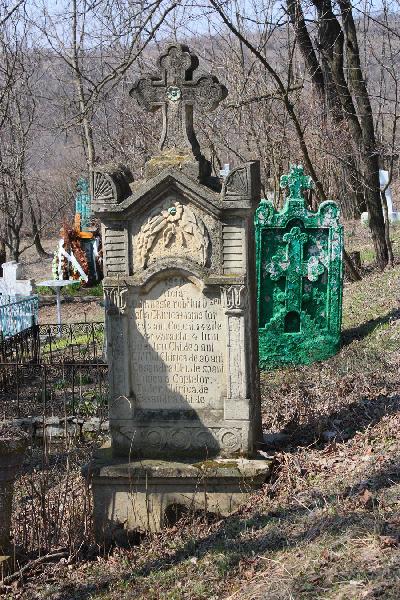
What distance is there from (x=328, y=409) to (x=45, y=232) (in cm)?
3151

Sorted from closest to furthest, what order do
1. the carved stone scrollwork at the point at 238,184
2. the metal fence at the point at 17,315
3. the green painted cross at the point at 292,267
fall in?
the carved stone scrollwork at the point at 238,184 < the green painted cross at the point at 292,267 < the metal fence at the point at 17,315

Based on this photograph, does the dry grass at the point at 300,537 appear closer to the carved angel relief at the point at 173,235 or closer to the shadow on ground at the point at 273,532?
the shadow on ground at the point at 273,532

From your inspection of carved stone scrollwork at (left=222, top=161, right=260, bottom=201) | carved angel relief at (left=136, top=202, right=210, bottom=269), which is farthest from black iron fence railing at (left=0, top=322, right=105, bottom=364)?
carved stone scrollwork at (left=222, top=161, right=260, bottom=201)

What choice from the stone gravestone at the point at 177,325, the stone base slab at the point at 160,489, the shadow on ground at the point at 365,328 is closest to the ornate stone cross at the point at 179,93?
the stone gravestone at the point at 177,325

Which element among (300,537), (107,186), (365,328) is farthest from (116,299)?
(365,328)

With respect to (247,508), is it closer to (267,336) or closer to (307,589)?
(307,589)

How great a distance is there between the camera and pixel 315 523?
5309mm

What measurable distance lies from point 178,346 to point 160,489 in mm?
1091

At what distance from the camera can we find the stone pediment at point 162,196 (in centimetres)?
625

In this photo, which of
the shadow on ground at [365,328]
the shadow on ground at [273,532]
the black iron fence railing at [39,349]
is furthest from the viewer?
the black iron fence railing at [39,349]

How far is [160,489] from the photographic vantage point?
6395 millimetres

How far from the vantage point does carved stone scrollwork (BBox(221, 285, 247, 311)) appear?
632 centimetres

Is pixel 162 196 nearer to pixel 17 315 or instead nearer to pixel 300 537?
pixel 300 537

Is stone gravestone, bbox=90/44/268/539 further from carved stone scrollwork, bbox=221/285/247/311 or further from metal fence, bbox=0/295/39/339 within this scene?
metal fence, bbox=0/295/39/339
